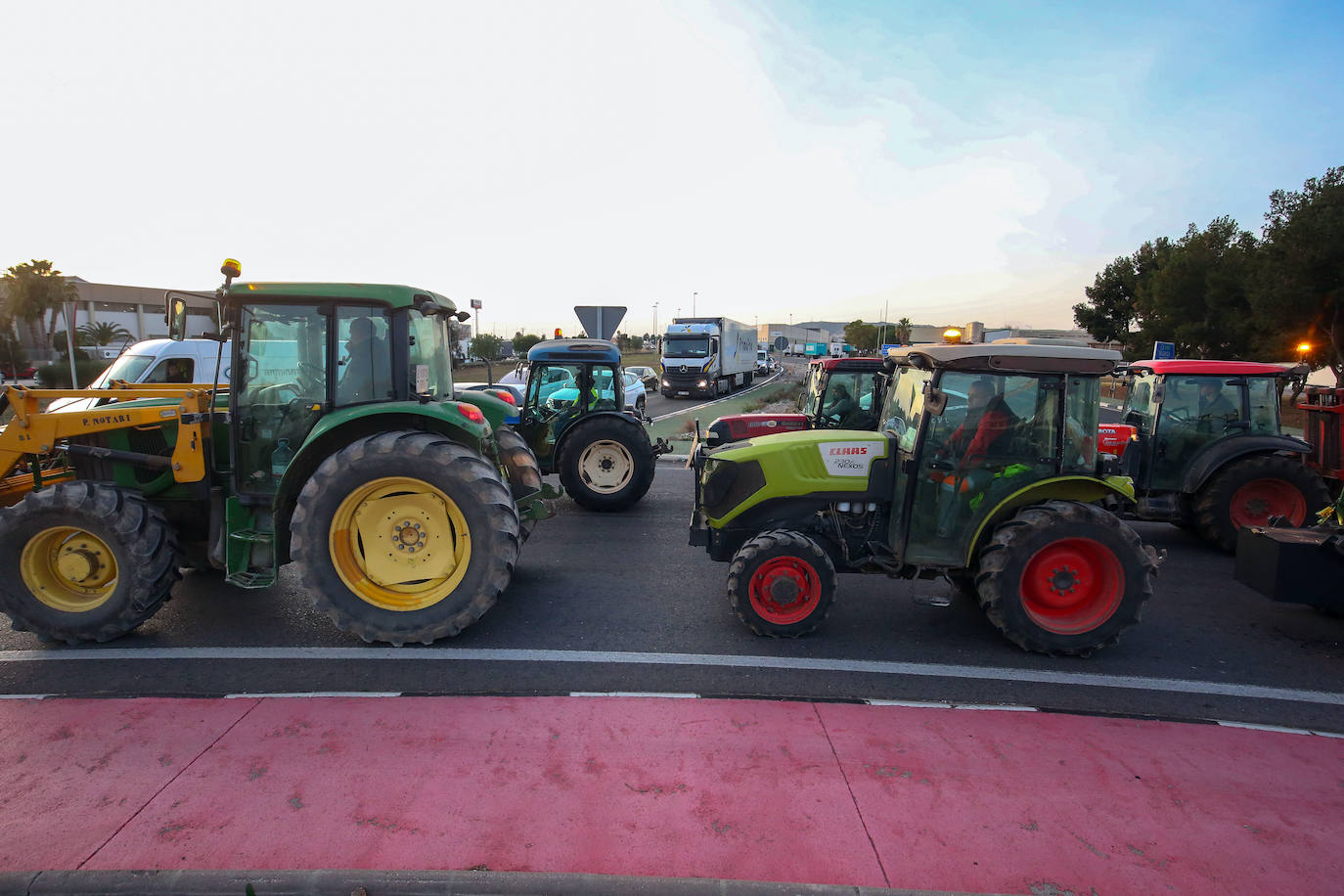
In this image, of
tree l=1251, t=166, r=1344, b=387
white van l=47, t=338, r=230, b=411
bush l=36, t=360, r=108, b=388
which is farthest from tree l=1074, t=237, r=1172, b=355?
bush l=36, t=360, r=108, b=388

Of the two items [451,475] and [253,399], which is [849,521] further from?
[253,399]

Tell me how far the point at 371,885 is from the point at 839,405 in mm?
7272

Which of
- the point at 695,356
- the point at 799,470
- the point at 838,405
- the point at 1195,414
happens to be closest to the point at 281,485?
the point at 799,470

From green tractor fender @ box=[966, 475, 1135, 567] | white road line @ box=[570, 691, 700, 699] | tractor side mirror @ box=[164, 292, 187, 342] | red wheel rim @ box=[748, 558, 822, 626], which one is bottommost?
white road line @ box=[570, 691, 700, 699]

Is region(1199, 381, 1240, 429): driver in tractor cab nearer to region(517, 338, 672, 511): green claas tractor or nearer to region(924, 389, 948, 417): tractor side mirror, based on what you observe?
region(924, 389, 948, 417): tractor side mirror

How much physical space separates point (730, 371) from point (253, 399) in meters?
27.6

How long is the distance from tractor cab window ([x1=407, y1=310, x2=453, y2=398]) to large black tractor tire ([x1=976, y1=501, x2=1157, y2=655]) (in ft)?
14.1

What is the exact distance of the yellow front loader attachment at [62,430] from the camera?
188 inches

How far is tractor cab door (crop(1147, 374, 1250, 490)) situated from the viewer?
25.6 ft

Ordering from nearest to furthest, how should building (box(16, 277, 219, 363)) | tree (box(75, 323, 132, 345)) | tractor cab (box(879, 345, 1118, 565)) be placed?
tractor cab (box(879, 345, 1118, 565))
tree (box(75, 323, 132, 345))
building (box(16, 277, 219, 363))

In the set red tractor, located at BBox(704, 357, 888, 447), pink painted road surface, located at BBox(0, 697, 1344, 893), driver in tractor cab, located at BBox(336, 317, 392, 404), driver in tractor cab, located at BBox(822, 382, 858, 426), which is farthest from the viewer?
driver in tractor cab, located at BBox(822, 382, 858, 426)

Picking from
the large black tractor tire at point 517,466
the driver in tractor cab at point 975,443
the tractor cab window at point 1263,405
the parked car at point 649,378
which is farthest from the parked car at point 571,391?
the parked car at point 649,378

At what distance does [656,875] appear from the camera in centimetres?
273

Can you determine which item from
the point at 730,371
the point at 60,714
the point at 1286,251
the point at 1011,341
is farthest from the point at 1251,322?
the point at 60,714
